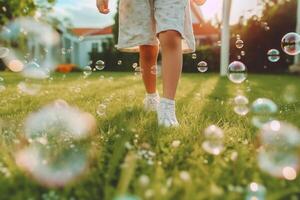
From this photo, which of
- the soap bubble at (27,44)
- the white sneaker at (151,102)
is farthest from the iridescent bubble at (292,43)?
the soap bubble at (27,44)

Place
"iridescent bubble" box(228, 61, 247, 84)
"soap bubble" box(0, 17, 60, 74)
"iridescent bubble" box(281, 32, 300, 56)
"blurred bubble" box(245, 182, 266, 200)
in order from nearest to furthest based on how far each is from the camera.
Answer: "blurred bubble" box(245, 182, 266, 200) < "iridescent bubble" box(228, 61, 247, 84) < "iridescent bubble" box(281, 32, 300, 56) < "soap bubble" box(0, 17, 60, 74)

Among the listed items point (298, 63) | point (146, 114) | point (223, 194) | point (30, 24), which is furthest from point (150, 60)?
point (298, 63)

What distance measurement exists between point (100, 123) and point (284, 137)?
1.02 meters

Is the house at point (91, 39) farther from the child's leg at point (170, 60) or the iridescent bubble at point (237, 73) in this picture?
the child's leg at point (170, 60)

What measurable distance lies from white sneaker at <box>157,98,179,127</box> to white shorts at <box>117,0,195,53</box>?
1.28ft

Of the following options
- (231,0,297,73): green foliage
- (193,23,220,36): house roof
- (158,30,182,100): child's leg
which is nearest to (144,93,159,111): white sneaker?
(158,30,182,100): child's leg

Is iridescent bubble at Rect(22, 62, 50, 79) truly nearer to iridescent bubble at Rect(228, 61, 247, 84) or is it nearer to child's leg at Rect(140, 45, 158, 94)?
child's leg at Rect(140, 45, 158, 94)

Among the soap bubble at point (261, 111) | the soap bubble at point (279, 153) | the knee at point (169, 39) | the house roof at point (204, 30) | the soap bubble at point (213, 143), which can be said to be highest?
the knee at point (169, 39)

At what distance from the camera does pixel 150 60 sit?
307 cm

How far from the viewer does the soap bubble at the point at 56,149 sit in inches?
61.0

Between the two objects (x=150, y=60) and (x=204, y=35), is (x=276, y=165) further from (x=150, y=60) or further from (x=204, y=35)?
(x=204, y=35)

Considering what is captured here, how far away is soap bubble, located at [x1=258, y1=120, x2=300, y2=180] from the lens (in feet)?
5.30

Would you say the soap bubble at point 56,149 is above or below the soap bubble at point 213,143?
below

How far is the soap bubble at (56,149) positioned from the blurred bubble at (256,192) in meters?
0.58
